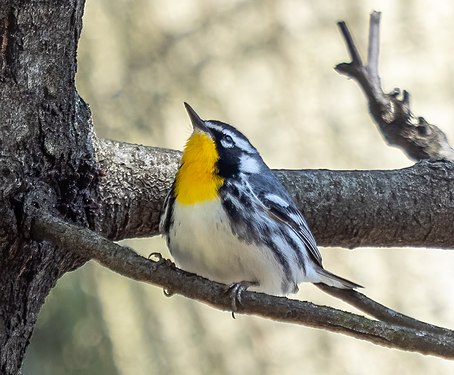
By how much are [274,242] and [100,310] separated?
122 cm

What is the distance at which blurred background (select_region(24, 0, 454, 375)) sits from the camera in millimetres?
3225

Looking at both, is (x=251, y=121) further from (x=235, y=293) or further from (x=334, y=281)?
(x=235, y=293)

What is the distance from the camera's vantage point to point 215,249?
83.4 inches

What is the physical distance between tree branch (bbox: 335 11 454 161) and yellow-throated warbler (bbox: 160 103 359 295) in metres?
0.40

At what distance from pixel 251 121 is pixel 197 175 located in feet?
4.28

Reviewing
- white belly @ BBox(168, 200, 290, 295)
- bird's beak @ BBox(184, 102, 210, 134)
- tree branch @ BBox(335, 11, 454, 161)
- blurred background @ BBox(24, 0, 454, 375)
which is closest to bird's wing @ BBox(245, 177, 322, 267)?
white belly @ BBox(168, 200, 290, 295)

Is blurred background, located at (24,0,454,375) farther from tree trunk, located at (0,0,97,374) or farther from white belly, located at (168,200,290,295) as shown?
tree trunk, located at (0,0,97,374)

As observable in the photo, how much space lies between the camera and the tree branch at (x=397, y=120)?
2.48m

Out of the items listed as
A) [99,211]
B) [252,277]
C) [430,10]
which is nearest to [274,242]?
[252,277]

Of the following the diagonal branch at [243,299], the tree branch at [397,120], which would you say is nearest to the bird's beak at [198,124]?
the tree branch at [397,120]

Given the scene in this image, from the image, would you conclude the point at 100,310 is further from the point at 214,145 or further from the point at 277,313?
the point at 277,313

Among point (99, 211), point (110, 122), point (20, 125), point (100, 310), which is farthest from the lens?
point (110, 122)

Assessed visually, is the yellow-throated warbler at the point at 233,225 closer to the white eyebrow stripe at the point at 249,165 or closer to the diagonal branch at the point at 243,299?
the white eyebrow stripe at the point at 249,165

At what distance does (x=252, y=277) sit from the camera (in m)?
2.16
